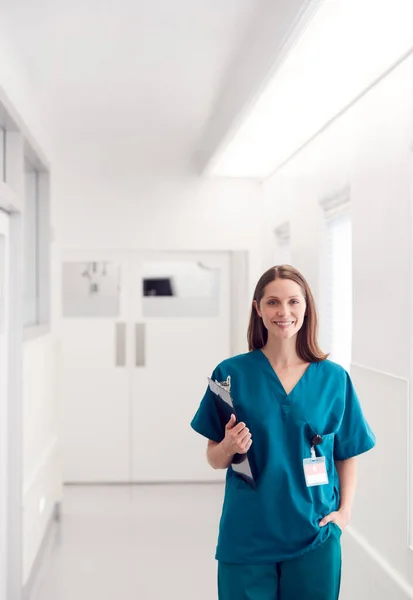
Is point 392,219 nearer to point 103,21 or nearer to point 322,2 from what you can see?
point 322,2

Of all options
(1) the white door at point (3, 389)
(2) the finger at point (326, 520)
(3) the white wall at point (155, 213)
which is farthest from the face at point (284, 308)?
(3) the white wall at point (155, 213)

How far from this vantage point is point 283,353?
228 centimetres

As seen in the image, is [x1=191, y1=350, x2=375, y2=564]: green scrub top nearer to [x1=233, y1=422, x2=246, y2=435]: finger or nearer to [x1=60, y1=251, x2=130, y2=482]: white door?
[x1=233, y1=422, x2=246, y2=435]: finger

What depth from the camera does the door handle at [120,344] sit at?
6137 millimetres

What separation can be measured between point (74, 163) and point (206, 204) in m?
1.06

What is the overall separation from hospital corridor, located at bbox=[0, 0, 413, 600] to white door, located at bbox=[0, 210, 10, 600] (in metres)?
0.02

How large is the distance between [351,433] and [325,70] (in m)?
1.59

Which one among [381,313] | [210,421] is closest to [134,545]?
[381,313]

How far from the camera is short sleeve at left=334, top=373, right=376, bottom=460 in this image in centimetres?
226

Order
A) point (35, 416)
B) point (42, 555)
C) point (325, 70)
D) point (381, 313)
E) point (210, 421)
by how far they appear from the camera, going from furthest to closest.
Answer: point (42, 555), point (35, 416), point (381, 313), point (325, 70), point (210, 421)

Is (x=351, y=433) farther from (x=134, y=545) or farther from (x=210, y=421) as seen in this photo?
(x=134, y=545)

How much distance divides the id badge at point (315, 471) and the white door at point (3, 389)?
65.5 inches

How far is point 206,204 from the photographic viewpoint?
19.7 feet

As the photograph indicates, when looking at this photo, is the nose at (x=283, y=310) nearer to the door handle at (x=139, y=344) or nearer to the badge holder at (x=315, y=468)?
the badge holder at (x=315, y=468)
